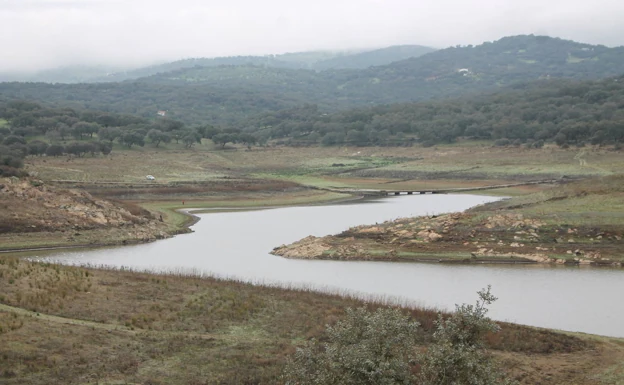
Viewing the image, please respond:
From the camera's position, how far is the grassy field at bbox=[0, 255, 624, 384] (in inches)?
923

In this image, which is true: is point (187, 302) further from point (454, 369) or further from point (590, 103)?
point (590, 103)

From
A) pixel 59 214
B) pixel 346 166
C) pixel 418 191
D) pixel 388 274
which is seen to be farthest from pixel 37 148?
pixel 388 274

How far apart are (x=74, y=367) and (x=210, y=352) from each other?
4716 mm

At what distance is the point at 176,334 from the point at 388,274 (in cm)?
2053

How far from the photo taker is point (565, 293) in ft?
125

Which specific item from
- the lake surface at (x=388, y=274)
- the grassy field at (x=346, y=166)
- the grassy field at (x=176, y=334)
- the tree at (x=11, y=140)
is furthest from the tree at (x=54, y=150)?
the grassy field at (x=176, y=334)

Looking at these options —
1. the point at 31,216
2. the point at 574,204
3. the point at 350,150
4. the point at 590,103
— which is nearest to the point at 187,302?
the point at 31,216

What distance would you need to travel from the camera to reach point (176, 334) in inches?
1083

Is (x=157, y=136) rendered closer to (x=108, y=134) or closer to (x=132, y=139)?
(x=132, y=139)

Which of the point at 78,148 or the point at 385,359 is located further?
the point at 78,148

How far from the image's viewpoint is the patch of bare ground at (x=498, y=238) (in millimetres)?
48875

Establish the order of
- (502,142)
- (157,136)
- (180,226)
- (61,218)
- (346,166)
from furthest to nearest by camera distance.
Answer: (157,136), (502,142), (346,166), (180,226), (61,218)

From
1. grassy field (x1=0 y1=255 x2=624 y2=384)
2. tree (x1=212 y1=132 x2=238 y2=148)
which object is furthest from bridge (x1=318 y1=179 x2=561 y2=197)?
tree (x1=212 y1=132 x2=238 y2=148)

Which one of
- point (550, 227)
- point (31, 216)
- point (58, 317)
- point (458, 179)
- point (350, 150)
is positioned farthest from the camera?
point (350, 150)
